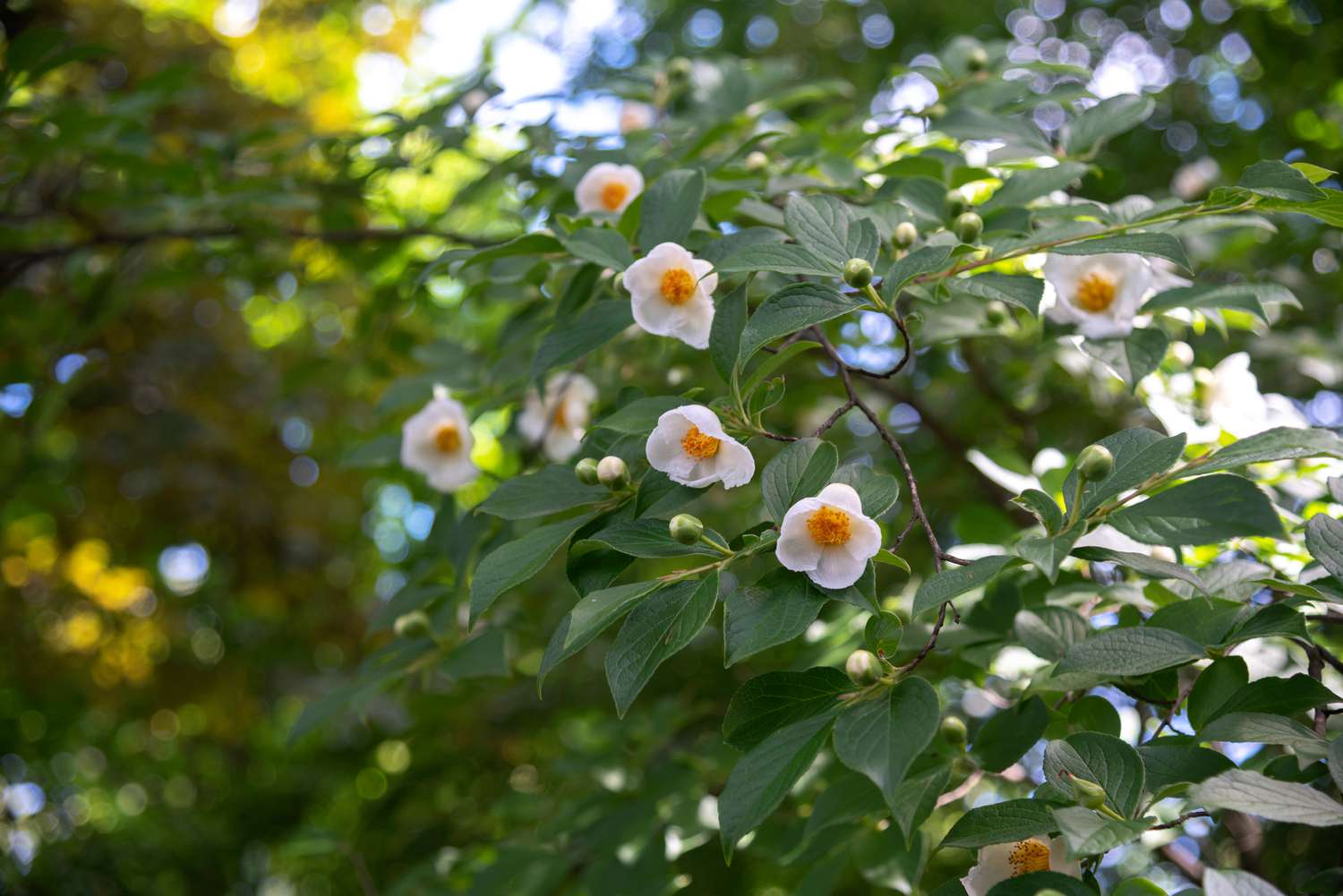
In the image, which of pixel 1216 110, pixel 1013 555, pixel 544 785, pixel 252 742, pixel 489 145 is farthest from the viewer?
pixel 252 742

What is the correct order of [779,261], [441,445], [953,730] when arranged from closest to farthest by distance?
[779,261] → [953,730] → [441,445]

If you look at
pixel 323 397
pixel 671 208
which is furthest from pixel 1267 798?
pixel 323 397

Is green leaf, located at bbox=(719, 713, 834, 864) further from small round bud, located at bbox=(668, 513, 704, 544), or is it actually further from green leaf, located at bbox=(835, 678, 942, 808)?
small round bud, located at bbox=(668, 513, 704, 544)

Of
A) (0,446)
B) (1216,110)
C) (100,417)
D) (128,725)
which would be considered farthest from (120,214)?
(128,725)

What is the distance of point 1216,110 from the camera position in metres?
2.82

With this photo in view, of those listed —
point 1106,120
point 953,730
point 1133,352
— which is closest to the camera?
point 953,730

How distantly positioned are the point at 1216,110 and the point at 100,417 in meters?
3.50

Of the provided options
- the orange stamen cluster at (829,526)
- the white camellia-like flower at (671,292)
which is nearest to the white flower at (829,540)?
the orange stamen cluster at (829,526)

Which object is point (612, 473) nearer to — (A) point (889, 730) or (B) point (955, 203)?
Result: (A) point (889, 730)

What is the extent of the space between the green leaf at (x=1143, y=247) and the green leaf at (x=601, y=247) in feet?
1.52

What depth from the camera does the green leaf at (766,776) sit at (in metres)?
0.82

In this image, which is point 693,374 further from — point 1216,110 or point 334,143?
point 1216,110

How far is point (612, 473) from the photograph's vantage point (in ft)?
3.30

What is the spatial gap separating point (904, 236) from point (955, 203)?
0.50 ft
